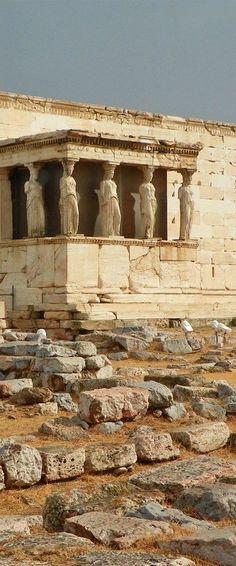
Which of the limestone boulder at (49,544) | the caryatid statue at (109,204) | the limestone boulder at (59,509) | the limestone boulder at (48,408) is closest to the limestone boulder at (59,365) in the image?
the limestone boulder at (48,408)

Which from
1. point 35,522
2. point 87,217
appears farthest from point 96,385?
point 87,217

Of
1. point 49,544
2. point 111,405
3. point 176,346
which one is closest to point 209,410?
point 111,405

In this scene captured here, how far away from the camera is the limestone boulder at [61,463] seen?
8680 millimetres

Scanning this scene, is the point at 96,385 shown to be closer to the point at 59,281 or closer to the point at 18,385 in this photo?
the point at 18,385

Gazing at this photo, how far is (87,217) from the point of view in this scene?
948 inches

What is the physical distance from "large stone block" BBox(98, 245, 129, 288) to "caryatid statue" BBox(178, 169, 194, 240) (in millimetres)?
2528

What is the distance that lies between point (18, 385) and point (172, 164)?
12.7m

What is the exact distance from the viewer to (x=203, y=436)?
1037 cm

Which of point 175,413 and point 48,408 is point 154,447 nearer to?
point 175,413

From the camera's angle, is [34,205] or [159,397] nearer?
[159,397]

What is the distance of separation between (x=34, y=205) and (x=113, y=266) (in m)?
2.15

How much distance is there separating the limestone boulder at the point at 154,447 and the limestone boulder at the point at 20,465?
126cm

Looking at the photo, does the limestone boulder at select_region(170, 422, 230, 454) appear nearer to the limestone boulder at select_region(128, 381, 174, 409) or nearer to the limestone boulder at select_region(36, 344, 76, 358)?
the limestone boulder at select_region(128, 381, 174, 409)

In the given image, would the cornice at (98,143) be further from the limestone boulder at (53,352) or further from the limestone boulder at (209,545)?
the limestone boulder at (209,545)
